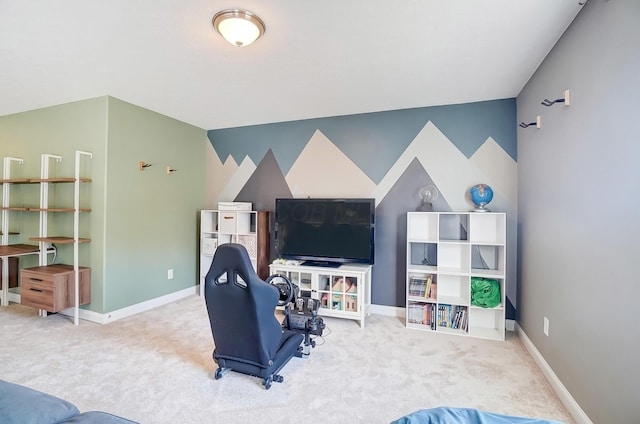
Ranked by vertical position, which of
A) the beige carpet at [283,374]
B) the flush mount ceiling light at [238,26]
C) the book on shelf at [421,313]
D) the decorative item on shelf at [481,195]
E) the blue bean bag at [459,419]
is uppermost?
the flush mount ceiling light at [238,26]

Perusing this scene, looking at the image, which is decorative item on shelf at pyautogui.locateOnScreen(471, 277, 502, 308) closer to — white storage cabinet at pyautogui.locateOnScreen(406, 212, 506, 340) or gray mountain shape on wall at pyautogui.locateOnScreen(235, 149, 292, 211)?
white storage cabinet at pyautogui.locateOnScreen(406, 212, 506, 340)

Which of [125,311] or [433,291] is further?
[125,311]

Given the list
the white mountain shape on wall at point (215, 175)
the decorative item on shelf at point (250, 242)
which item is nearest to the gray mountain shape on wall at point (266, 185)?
the white mountain shape on wall at point (215, 175)

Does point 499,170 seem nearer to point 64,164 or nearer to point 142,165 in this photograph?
point 142,165

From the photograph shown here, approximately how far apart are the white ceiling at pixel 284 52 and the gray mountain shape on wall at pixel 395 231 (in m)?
0.90

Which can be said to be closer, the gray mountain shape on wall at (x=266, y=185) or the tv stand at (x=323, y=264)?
→ the tv stand at (x=323, y=264)

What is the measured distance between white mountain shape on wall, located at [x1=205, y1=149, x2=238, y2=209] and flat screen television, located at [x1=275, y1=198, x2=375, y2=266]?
1.22 m

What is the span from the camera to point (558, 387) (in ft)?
6.97

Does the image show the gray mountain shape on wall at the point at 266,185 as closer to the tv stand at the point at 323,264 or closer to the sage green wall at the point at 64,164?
the tv stand at the point at 323,264

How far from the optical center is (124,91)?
325 cm

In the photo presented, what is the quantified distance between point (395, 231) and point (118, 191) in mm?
3332

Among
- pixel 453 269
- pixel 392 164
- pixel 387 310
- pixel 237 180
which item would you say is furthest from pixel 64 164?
pixel 453 269

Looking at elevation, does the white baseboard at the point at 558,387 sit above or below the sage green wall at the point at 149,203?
below

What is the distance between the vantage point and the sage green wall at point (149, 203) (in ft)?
11.4
